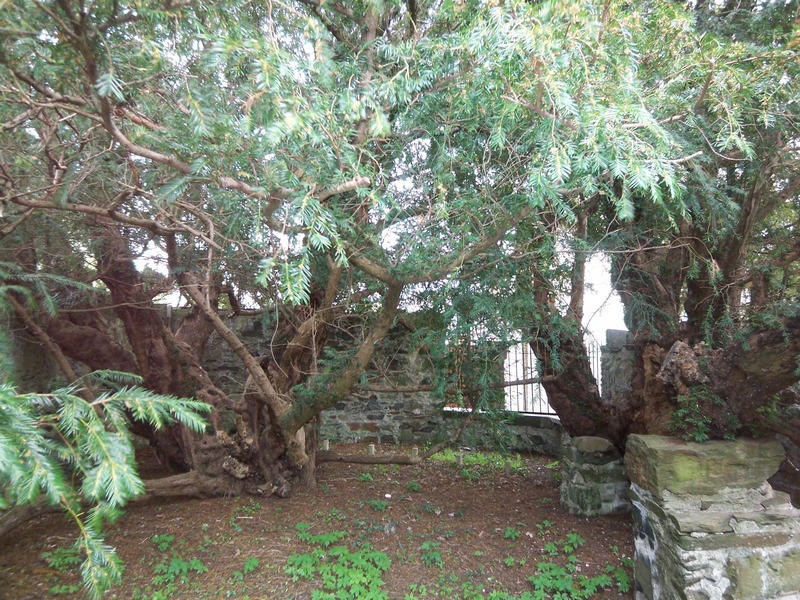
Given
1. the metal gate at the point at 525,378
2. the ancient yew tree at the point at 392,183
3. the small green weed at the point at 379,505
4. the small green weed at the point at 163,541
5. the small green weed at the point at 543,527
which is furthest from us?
the small green weed at the point at 379,505

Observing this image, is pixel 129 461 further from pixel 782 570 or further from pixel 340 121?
pixel 782 570

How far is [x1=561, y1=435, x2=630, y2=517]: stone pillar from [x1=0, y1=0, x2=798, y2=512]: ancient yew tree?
0.65ft

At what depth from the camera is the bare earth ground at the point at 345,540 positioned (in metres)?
3.14

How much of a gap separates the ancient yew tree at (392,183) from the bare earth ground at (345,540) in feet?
1.25

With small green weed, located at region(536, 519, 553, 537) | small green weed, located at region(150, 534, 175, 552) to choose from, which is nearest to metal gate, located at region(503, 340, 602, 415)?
small green weed, located at region(536, 519, 553, 537)

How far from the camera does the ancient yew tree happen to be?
6.45 feet

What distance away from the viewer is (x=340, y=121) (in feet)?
7.54

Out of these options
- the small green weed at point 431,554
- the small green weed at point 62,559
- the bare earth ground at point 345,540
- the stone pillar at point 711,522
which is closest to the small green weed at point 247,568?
the bare earth ground at point 345,540

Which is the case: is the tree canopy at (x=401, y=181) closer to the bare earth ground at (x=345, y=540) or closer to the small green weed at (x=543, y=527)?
the bare earth ground at (x=345, y=540)

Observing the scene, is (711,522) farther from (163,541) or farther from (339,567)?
(163,541)

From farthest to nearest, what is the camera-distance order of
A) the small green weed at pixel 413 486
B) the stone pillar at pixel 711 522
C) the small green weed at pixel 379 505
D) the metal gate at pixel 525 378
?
the small green weed at pixel 413 486 → the small green weed at pixel 379 505 → the metal gate at pixel 525 378 → the stone pillar at pixel 711 522

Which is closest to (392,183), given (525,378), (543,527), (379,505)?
(525,378)

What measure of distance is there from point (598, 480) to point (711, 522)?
1.53 metres

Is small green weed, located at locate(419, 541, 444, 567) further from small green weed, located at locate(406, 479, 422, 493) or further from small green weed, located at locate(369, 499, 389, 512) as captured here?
small green weed, located at locate(406, 479, 422, 493)
